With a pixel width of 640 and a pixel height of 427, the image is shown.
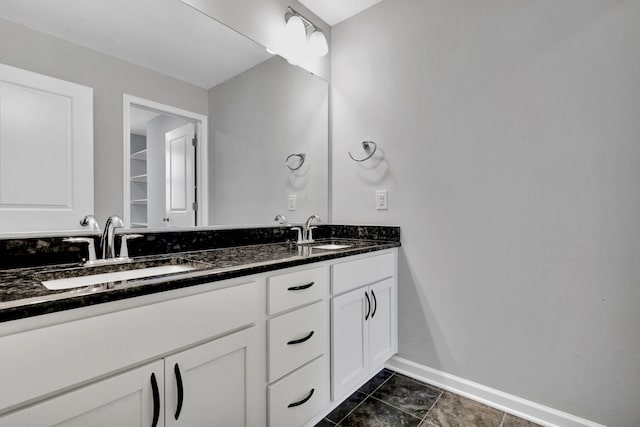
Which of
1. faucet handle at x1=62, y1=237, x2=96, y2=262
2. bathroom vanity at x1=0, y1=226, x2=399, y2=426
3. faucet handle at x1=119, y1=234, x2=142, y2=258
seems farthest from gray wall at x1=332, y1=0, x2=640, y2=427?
Answer: faucet handle at x1=62, y1=237, x2=96, y2=262

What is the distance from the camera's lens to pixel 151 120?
1354 millimetres

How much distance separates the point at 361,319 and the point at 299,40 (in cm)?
A: 172

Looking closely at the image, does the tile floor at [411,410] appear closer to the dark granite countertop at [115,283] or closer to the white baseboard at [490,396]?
the white baseboard at [490,396]

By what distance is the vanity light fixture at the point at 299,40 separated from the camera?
75.0 inches

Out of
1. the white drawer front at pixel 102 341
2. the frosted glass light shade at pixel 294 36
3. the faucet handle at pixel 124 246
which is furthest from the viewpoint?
the frosted glass light shade at pixel 294 36

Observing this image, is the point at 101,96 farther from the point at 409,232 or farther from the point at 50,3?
the point at 409,232

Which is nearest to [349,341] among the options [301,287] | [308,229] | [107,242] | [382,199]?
[301,287]

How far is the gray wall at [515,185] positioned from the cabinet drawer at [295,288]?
0.75m

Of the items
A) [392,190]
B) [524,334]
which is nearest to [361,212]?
[392,190]

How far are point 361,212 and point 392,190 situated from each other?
27cm

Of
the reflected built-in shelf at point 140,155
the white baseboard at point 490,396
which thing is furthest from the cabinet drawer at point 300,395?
the reflected built-in shelf at point 140,155

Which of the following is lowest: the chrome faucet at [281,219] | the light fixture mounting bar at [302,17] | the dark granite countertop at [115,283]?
the dark granite countertop at [115,283]

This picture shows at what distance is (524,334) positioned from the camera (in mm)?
1515

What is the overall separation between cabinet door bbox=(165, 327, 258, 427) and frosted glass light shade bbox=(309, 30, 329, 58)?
180 cm
